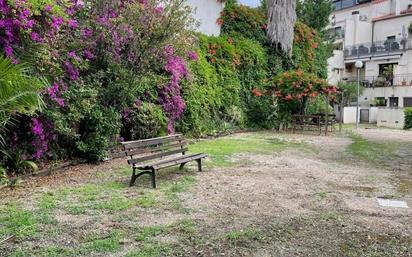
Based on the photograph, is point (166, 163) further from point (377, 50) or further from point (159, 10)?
point (377, 50)

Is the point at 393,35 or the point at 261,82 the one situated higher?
the point at 393,35

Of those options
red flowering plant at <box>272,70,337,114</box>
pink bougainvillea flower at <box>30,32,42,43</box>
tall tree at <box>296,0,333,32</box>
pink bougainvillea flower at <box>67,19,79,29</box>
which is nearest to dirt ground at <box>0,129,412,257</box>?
pink bougainvillea flower at <box>30,32,42,43</box>

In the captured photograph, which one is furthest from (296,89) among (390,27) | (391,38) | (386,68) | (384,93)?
(390,27)

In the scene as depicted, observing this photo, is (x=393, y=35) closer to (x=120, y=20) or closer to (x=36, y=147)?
(x=120, y=20)

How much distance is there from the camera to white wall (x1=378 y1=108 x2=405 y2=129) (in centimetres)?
2644

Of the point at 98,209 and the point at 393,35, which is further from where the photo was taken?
the point at 393,35

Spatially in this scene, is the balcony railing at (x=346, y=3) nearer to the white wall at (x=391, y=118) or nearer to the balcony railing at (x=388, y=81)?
the balcony railing at (x=388, y=81)

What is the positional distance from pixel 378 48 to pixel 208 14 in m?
27.8

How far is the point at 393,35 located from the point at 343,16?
8.26m

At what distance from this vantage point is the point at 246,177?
798cm

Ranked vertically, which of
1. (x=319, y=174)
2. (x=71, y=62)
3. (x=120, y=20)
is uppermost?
(x=120, y=20)

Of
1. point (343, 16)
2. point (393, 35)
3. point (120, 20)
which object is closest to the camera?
point (120, 20)

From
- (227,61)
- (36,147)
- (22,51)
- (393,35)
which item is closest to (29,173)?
(36,147)

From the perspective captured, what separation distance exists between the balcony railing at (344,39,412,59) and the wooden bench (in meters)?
36.0
